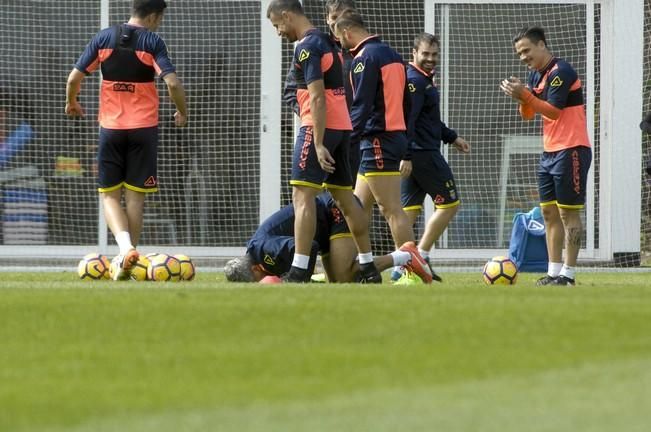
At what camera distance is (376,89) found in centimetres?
989

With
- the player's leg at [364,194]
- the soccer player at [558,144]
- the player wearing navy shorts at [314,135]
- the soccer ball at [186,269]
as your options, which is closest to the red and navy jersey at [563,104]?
the soccer player at [558,144]

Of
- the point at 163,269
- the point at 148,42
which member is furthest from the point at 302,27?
the point at 163,269

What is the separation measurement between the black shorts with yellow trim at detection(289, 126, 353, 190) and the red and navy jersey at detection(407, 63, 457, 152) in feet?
5.65

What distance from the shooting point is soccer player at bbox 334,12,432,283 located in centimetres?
979

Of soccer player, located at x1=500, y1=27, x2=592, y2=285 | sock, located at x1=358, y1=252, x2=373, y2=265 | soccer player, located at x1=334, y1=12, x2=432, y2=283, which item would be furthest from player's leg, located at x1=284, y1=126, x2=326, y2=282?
soccer player, located at x1=500, y1=27, x2=592, y2=285

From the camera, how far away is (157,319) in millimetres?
6105

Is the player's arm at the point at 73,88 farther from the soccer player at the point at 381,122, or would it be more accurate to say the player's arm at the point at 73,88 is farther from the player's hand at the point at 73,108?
the soccer player at the point at 381,122

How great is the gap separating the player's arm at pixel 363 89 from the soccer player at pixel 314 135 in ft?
1.08

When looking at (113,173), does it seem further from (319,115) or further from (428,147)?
(428,147)

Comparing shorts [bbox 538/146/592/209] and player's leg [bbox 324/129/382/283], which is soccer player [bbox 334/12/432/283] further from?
shorts [bbox 538/146/592/209]

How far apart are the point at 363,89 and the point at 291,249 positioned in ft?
4.25

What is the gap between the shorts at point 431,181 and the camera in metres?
11.3

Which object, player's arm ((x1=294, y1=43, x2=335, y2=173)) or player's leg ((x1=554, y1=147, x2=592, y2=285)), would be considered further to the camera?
player's leg ((x1=554, y1=147, x2=592, y2=285))

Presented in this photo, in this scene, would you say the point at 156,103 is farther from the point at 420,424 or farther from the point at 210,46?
the point at 420,424
